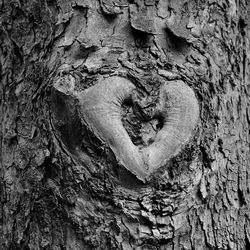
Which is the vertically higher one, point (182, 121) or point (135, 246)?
point (182, 121)

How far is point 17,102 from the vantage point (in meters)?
1.45

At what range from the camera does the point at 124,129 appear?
4.22ft

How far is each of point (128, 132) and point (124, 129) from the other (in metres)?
0.02

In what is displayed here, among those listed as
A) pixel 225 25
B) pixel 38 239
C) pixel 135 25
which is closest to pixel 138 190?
pixel 38 239

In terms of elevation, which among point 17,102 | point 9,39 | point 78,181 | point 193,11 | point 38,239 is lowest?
point 38,239

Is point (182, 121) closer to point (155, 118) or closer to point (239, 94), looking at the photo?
point (155, 118)

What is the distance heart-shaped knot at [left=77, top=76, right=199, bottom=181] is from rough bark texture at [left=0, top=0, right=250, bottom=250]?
0.01 meters

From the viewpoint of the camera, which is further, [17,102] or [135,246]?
[17,102]

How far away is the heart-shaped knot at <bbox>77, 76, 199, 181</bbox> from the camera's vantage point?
4.17ft

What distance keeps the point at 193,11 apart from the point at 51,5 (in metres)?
0.35

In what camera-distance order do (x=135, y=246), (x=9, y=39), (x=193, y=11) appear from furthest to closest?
(x=9, y=39) < (x=193, y=11) < (x=135, y=246)

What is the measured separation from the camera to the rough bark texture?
128cm

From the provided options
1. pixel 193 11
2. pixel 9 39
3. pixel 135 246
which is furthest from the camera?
pixel 9 39

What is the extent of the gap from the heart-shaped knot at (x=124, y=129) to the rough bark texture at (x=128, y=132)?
0.05 feet
